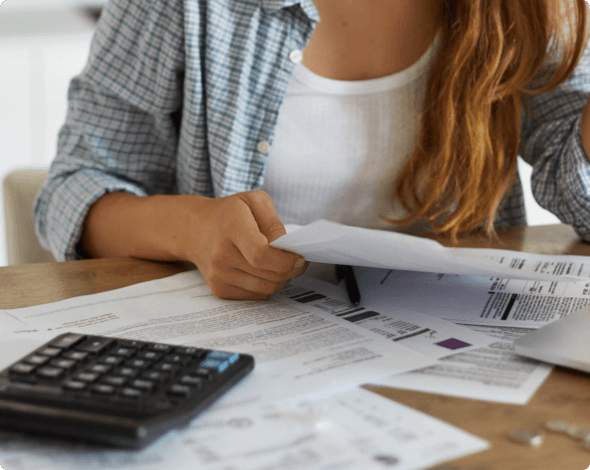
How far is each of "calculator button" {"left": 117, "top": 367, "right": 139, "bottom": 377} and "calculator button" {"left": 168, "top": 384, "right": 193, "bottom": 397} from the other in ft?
0.09

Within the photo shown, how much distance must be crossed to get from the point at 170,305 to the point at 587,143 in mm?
581

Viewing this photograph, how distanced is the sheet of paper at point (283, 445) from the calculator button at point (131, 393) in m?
0.03

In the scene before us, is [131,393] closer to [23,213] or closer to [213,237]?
[213,237]

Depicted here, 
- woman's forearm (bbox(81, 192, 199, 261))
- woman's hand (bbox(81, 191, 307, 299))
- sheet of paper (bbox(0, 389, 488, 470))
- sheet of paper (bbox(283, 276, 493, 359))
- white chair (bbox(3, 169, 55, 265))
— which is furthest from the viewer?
white chair (bbox(3, 169, 55, 265))

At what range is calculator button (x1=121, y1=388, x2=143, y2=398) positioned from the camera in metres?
0.28

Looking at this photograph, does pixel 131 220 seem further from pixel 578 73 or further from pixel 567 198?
pixel 578 73

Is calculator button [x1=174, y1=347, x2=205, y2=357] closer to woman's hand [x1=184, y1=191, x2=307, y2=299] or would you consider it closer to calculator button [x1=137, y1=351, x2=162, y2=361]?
calculator button [x1=137, y1=351, x2=162, y2=361]

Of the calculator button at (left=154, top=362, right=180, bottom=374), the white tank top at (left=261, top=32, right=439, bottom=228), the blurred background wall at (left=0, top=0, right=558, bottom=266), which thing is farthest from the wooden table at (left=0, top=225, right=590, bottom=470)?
the blurred background wall at (left=0, top=0, right=558, bottom=266)

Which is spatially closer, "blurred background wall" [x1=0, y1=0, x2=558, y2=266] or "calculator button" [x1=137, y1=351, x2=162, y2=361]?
"calculator button" [x1=137, y1=351, x2=162, y2=361]

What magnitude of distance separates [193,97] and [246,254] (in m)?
0.34

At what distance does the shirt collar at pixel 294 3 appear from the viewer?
0.74 metres

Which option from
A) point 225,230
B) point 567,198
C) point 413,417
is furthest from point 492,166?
point 413,417

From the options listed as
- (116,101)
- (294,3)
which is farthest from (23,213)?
(294,3)

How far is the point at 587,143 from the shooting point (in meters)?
0.75
